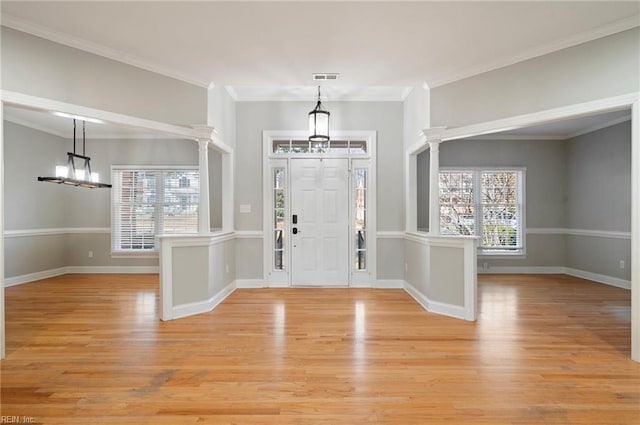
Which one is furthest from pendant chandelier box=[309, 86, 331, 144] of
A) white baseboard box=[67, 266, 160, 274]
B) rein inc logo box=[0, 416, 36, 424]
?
white baseboard box=[67, 266, 160, 274]

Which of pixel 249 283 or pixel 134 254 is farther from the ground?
pixel 134 254

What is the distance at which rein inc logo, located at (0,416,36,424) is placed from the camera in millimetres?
2008

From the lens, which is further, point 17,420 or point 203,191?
point 203,191

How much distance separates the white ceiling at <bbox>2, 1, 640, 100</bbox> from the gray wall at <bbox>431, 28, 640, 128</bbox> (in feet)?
0.34

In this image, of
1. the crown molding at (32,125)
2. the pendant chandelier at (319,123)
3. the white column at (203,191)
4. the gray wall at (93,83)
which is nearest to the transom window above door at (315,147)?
the pendant chandelier at (319,123)

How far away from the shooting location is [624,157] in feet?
18.2

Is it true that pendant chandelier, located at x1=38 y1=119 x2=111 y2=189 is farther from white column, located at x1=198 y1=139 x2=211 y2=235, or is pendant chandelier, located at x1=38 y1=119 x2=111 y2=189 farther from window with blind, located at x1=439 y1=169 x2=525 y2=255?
window with blind, located at x1=439 y1=169 x2=525 y2=255

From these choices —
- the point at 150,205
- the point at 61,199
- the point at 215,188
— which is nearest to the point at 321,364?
the point at 215,188

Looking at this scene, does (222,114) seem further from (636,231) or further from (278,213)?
(636,231)

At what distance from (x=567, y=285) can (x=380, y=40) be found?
5.27 m

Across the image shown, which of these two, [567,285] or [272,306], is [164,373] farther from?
[567,285]

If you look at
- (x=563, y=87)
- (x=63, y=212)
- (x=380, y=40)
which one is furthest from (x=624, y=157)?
(x=63, y=212)

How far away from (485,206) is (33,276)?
8758 mm

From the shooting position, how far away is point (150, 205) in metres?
6.91
